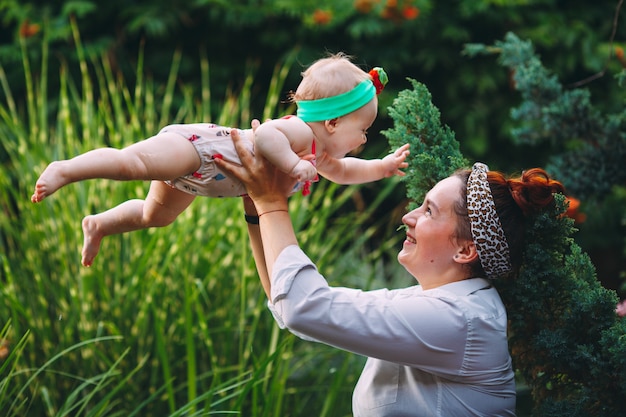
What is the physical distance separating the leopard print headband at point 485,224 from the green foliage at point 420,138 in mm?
294

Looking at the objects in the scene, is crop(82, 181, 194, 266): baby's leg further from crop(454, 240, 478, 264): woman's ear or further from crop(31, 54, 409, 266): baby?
crop(454, 240, 478, 264): woman's ear

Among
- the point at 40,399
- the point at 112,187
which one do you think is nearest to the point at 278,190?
the point at 40,399

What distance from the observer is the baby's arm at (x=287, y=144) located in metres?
1.89

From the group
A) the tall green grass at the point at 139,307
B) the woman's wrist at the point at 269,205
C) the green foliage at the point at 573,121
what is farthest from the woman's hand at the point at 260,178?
the green foliage at the point at 573,121

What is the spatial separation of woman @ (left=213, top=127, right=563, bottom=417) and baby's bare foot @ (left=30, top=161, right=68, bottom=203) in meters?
0.38

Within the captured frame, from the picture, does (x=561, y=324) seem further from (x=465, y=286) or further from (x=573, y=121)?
(x=573, y=121)

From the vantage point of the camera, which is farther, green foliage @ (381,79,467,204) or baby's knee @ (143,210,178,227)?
green foliage @ (381,79,467,204)

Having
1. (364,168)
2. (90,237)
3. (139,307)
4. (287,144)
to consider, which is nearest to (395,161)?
(364,168)

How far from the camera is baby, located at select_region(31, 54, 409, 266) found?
1.91m

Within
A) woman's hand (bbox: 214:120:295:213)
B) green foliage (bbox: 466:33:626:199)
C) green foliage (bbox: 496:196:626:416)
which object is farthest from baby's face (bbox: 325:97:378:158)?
green foliage (bbox: 466:33:626:199)

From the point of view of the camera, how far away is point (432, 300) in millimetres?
2074

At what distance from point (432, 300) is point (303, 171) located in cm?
49

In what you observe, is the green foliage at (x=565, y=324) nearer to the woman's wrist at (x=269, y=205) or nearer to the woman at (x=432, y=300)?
the woman at (x=432, y=300)

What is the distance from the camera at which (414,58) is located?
225 inches
